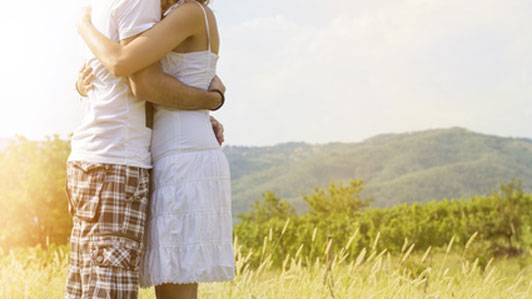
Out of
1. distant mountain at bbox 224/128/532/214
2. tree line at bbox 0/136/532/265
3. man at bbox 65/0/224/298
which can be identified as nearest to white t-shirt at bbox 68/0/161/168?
man at bbox 65/0/224/298

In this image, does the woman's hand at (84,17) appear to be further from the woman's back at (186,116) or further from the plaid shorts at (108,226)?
the plaid shorts at (108,226)

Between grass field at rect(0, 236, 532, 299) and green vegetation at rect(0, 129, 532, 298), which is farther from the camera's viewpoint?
green vegetation at rect(0, 129, 532, 298)

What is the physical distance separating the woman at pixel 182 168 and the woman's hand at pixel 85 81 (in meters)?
0.12

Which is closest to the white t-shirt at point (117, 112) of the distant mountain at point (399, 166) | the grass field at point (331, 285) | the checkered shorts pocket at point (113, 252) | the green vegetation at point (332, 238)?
the checkered shorts pocket at point (113, 252)

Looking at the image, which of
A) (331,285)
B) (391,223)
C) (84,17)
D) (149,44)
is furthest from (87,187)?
(391,223)

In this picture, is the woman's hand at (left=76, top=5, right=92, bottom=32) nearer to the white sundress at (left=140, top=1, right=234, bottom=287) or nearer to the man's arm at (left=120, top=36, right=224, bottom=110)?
the man's arm at (left=120, top=36, right=224, bottom=110)

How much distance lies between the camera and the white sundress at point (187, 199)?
→ 191 cm

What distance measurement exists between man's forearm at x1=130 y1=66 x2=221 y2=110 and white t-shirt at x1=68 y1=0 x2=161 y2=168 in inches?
3.3

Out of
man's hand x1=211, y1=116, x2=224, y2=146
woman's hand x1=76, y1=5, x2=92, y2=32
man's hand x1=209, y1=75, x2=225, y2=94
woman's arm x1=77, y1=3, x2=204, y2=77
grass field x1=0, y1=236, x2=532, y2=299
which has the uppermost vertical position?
woman's hand x1=76, y1=5, x2=92, y2=32

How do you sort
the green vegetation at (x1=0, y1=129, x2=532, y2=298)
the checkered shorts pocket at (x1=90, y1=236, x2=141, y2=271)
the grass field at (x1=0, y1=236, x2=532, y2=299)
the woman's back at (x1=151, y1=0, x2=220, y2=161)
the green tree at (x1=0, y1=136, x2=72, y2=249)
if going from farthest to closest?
the green tree at (x1=0, y1=136, x2=72, y2=249)
the green vegetation at (x1=0, y1=129, x2=532, y2=298)
the grass field at (x1=0, y1=236, x2=532, y2=299)
the woman's back at (x1=151, y1=0, x2=220, y2=161)
the checkered shorts pocket at (x1=90, y1=236, x2=141, y2=271)

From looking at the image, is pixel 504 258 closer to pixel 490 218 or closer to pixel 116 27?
pixel 490 218

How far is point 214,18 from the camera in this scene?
2.06 meters

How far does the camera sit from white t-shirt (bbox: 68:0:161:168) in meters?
1.90

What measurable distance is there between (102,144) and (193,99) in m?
0.40
